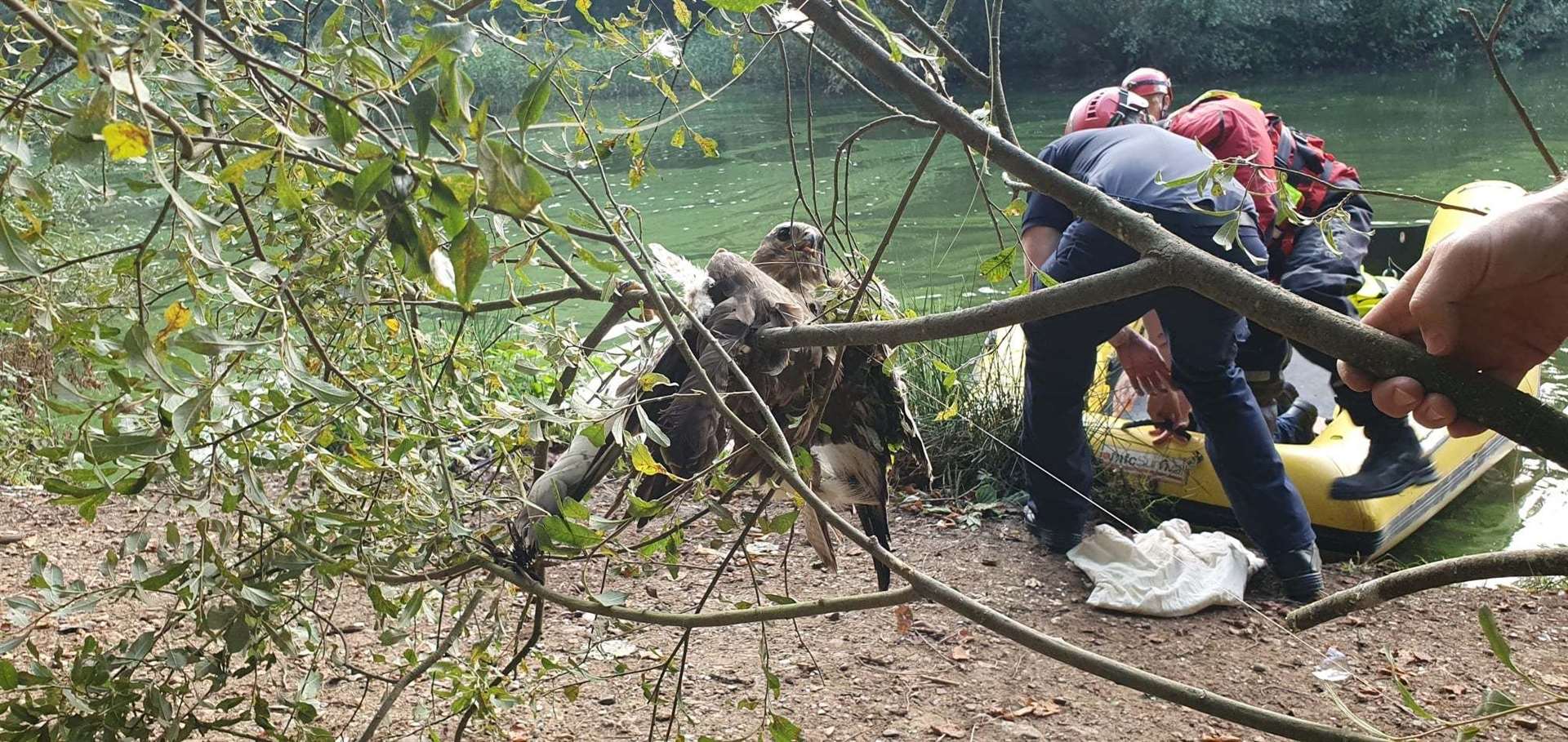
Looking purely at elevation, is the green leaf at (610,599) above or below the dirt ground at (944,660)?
above

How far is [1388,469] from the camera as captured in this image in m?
4.86

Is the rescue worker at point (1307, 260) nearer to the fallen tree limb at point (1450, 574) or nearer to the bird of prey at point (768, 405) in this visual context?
the bird of prey at point (768, 405)

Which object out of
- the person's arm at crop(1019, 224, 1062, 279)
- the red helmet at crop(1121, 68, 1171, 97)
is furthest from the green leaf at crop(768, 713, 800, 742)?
the red helmet at crop(1121, 68, 1171, 97)

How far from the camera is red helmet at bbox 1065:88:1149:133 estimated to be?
489cm

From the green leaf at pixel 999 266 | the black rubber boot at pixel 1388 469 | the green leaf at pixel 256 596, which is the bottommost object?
the black rubber boot at pixel 1388 469

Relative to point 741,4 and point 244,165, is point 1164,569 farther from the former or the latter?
point 244,165

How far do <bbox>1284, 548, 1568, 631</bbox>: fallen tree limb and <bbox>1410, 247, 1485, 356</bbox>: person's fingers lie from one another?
24 cm

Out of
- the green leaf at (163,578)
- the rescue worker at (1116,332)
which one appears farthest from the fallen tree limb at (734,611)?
the rescue worker at (1116,332)

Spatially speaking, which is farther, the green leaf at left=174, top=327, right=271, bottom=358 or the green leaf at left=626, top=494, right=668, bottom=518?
the green leaf at left=626, top=494, right=668, bottom=518

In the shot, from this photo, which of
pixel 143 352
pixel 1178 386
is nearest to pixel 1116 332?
pixel 1178 386

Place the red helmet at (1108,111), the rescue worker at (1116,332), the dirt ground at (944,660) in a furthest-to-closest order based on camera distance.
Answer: the red helmet at (1108,111)
the rescue worker at (1116,332)
the dirt ground at (944,660)

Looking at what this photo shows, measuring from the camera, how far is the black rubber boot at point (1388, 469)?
4770mm

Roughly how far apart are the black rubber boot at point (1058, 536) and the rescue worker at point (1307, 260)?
3.44 ft

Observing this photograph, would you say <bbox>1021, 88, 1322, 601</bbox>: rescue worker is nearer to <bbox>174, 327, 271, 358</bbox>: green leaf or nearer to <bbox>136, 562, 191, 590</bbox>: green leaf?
<bbox>136, 562, 191, 590</bbox>: green leaf
